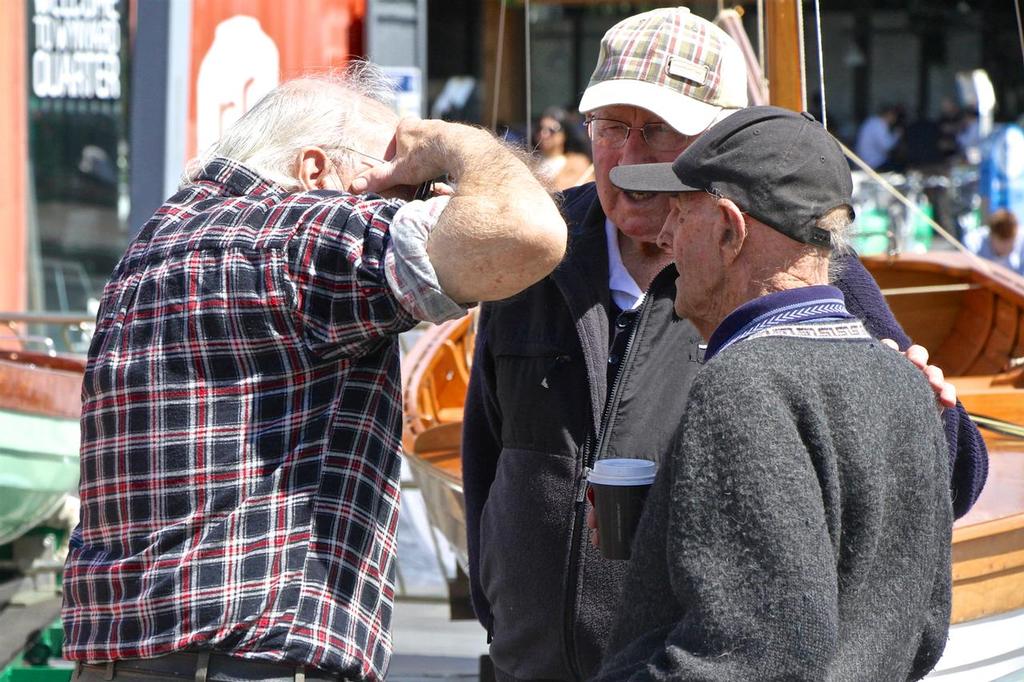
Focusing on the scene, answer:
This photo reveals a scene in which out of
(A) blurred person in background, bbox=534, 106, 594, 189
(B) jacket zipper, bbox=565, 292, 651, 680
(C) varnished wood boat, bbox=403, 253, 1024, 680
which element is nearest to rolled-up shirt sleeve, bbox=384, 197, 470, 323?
(B) jacket zipper, bbox=565, 292, 651, 680

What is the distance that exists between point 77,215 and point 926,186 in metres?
9.32

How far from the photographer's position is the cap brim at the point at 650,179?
1559 mm

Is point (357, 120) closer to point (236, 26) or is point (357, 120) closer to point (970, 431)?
point (970, 431)

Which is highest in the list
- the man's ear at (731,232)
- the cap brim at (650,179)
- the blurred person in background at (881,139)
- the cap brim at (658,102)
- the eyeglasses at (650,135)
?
the cap brim at (658,102)

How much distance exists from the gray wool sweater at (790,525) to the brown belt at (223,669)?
0.54 metres

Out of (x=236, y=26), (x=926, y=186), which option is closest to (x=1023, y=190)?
(x=926, y=186)

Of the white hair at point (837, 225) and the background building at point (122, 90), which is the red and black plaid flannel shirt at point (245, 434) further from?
the background building at point (122, 90)

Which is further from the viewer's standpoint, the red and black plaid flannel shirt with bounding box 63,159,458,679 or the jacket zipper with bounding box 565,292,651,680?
the jacket zipper with bounding box 565,292,651,680

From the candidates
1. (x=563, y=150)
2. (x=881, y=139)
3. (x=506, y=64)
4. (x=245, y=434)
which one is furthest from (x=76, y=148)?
(x=881, y=139)

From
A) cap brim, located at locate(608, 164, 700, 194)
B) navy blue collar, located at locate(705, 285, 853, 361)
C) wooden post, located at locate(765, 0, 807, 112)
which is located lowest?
navy blue collar, located at locate(705, 285, 853, 361)

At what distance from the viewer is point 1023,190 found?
39.4ft

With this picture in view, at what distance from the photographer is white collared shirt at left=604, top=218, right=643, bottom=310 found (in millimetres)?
2199

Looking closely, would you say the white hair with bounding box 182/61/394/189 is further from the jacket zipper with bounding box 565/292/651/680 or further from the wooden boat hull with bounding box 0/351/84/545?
the wooden boat hull with bounding box 0/351/84/545

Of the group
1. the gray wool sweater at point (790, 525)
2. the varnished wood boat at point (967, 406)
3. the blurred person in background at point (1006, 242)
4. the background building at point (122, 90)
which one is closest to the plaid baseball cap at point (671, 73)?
the gray wool sweater at point (790, 525)
